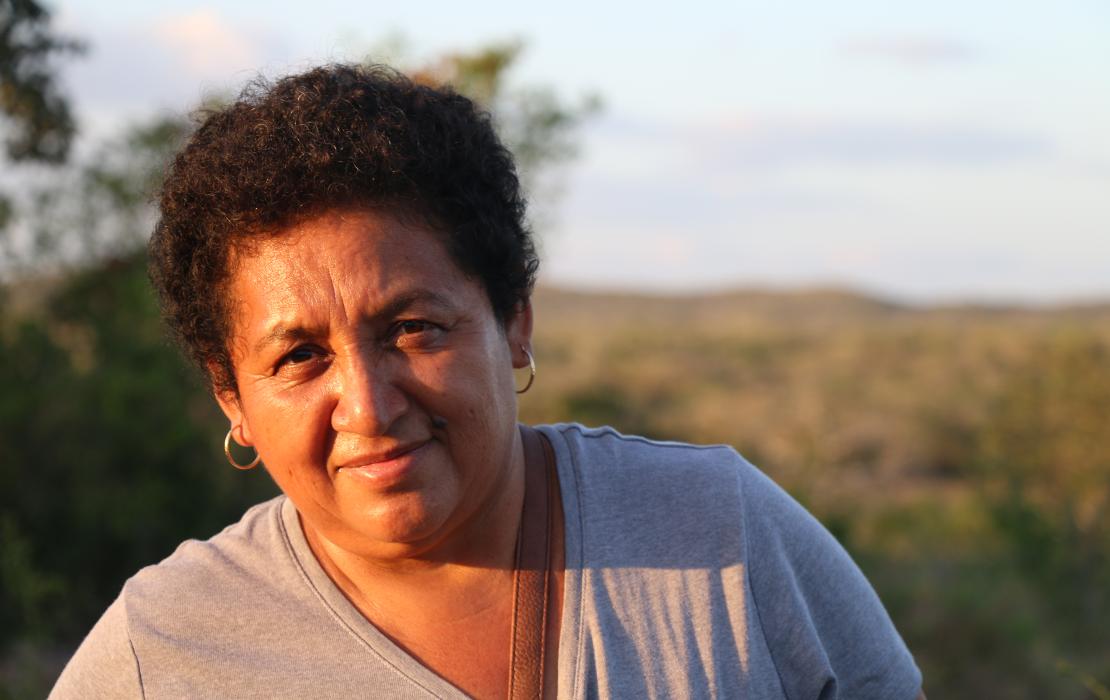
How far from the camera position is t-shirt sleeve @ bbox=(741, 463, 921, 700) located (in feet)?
7.15

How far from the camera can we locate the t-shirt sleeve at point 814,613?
218 centimetres

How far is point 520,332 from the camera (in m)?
2.39

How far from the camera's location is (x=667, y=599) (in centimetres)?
217

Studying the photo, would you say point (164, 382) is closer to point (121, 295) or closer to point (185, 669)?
point (121, 295)

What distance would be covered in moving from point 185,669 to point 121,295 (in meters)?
8.10

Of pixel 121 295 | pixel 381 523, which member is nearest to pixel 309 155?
pixel 381 523

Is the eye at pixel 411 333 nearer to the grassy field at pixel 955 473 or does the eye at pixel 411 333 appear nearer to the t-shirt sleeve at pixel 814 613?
the t-shirt sleeve at pixel 814 613

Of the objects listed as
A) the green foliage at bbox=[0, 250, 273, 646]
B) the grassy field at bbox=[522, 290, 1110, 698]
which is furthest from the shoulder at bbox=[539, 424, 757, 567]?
the green foliage at bbox=[0, 250, 273, 646]

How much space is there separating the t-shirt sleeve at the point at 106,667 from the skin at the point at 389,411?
36 cm

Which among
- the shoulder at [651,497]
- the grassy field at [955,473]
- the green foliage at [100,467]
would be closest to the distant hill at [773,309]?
the grassy field at [955,473]

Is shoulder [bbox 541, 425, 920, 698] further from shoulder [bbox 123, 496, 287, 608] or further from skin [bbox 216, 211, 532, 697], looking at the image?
shoulder [bbox 123, 496, 287, 608]

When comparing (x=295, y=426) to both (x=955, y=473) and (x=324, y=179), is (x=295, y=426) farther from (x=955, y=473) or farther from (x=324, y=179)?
(x=955, y=473)

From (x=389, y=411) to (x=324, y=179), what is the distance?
1.25ft

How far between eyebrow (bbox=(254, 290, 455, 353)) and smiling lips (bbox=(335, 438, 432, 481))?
0.68 feet
